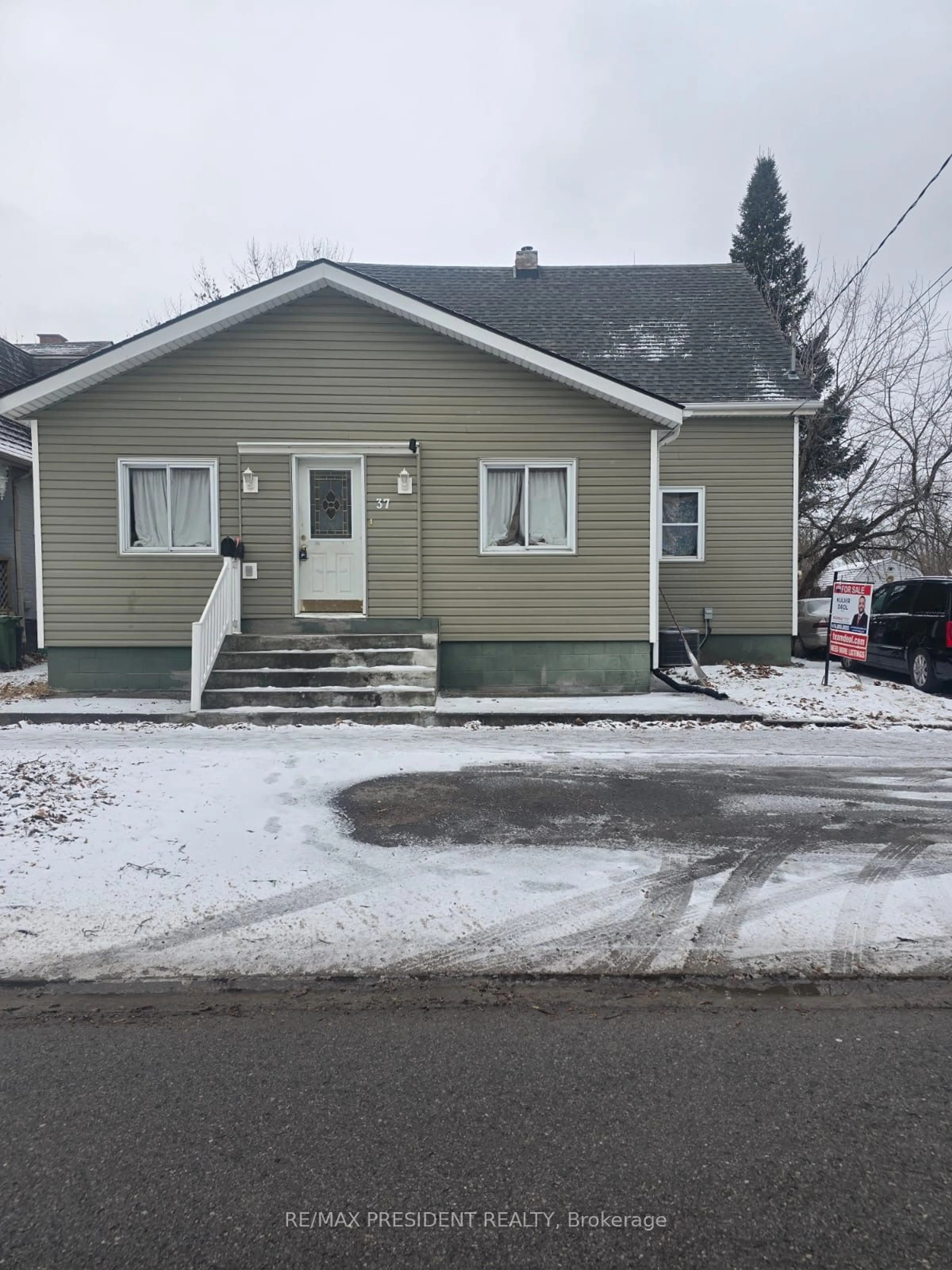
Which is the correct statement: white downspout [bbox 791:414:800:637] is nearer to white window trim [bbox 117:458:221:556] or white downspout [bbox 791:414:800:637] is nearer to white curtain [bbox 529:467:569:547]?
white curtain [bbox 529:467:569:547]

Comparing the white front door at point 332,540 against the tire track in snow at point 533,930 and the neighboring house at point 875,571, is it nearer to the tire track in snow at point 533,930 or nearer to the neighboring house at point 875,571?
the tire track in snow at point 533,930

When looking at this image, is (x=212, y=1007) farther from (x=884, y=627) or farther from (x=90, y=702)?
(x=884, y=627)

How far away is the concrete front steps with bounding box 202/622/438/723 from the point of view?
29.6ft

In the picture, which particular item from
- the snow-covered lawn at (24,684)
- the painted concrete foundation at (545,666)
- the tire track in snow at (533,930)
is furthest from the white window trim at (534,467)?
the tire track in snow at (533,930)

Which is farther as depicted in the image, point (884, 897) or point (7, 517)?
point (7, 517)

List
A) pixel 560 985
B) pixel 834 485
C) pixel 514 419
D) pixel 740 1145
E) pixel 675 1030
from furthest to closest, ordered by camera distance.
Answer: pixel 834 485
pixel 514 419
pixel 560 985
pixel 675 1030
pixel 740 1145

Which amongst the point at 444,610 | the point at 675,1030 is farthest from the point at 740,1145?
the point at 444,610

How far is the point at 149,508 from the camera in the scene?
35.1 ft

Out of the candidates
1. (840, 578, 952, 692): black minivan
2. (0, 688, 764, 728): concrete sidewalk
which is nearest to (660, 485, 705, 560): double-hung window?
(840, 578, 952, 692): black minivan

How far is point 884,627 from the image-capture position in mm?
12883

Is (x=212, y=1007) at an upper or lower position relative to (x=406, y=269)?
lower

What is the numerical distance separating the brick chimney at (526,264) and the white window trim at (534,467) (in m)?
7.94

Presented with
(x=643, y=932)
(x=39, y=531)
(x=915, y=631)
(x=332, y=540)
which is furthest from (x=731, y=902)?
(x=39, y=531)

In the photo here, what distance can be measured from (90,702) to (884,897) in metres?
8.71
